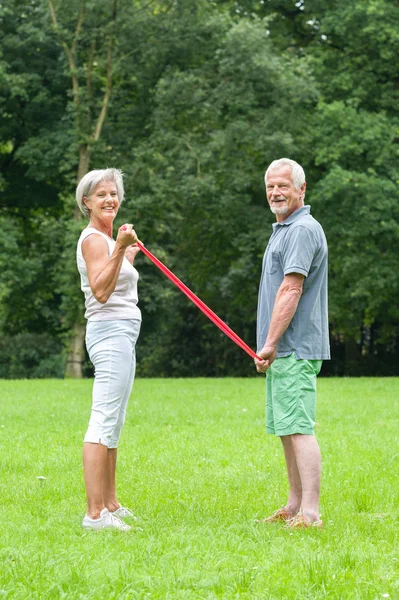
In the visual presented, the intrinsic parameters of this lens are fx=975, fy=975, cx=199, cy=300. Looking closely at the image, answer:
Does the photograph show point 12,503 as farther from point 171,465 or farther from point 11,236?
point 11,236

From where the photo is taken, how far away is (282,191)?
5504 mm

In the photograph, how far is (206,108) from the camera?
79.8 feet

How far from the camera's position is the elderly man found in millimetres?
5309

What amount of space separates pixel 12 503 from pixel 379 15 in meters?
20.9

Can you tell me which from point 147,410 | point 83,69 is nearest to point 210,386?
point 147,410

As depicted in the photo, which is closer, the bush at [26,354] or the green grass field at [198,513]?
the green grass field at [198,513]

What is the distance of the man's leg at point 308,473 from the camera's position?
528cm

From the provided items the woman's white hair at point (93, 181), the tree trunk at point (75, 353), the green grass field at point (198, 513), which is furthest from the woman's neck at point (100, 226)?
the tree trunk at point (75, 353)

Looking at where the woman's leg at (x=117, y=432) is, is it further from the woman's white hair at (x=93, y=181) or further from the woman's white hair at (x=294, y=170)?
the woman's white hair at (x=294, y=170)

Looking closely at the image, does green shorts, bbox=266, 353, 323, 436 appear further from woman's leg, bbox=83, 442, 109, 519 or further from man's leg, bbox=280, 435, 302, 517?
woman's leg, bbox=83, 442, 109, 519

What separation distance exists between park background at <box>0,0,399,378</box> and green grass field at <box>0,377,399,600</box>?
12.2m

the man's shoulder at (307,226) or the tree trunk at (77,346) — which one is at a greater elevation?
the man's shoulder at (307,226)

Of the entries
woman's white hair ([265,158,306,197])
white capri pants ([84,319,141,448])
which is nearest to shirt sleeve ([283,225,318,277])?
woman's white hair ([265,158,306,197])

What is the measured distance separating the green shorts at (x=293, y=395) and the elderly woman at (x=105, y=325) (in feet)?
2.77
